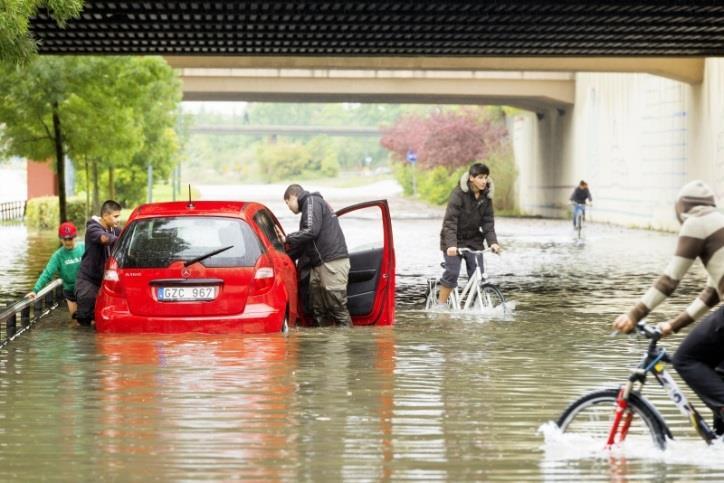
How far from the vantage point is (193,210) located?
13336 mm

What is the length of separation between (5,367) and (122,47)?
57.9 feet

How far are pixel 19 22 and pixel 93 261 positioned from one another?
2.53 meters

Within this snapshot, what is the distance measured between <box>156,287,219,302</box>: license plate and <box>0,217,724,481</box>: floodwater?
1.19 feet

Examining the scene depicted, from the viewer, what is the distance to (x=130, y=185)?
61.4 m

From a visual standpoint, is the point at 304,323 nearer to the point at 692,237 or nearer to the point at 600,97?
the point at 692,237

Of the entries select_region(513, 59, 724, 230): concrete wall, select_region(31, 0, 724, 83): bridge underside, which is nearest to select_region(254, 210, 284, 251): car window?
select_region(31, 0, 724, 83): bridge underside

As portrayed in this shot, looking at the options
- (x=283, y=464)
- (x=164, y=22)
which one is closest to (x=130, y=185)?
(x=164, y=22)

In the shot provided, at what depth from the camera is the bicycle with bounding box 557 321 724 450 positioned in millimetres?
7484

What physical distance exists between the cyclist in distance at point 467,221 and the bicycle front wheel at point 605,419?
750 centimetres

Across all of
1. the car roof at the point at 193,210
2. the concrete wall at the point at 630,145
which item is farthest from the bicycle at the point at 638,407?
the concrete wall at the point at 630,145

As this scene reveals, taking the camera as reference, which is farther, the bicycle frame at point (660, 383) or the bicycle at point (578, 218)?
the bicycle at point (578, 218)

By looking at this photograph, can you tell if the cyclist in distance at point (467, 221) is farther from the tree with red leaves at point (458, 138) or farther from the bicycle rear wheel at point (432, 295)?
the tree with red leaves at point (458, 138)

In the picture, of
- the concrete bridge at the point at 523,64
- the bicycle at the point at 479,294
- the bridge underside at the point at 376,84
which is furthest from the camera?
the bridge underside at the point at 376,84

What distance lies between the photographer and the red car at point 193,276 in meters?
13.1
